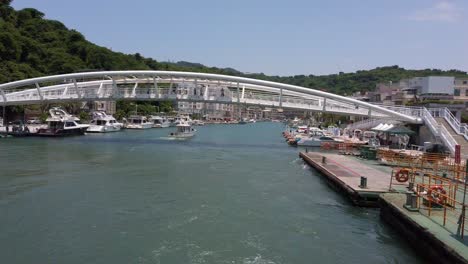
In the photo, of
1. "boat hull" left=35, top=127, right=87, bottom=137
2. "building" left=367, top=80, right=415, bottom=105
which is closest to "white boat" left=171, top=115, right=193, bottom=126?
"boat hull" left=35, top=127, right=87, bottom=137

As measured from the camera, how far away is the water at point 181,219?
15.1 meters

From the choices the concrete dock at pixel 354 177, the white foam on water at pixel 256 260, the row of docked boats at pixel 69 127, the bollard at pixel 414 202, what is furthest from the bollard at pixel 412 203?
the row of docked boats at pixel 69 127

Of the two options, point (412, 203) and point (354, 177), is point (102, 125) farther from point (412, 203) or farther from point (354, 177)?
point (412, 203)

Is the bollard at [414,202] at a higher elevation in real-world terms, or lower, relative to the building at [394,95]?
lower

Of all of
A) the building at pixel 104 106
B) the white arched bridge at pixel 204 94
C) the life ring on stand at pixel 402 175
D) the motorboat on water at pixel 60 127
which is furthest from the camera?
the building at pixel 104 106

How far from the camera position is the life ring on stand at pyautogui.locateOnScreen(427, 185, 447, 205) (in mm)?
17384

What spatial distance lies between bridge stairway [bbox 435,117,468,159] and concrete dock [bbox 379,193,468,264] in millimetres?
18027

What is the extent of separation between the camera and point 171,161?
3994 centimetres

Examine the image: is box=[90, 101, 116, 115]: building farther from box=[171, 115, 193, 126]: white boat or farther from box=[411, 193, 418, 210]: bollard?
box=[411, 193, 418, 210]: bollard

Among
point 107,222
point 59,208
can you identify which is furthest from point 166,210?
point 59,208

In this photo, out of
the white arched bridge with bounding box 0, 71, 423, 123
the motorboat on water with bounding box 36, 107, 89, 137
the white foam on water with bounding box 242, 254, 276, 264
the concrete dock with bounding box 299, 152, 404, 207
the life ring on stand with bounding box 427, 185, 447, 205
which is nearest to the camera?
the white foam on water with bounding box 242, 254, 276, 264

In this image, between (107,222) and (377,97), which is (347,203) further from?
(377,97)

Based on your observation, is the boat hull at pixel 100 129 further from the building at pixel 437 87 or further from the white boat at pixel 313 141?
the building at pixel 437 87

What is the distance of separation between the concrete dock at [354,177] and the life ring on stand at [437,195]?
12.7 feet
